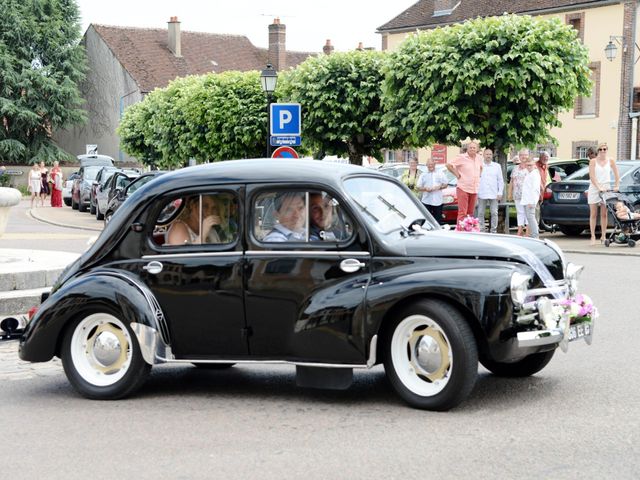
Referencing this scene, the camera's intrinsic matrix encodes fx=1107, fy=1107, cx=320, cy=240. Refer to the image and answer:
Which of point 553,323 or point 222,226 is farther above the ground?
point 222,226

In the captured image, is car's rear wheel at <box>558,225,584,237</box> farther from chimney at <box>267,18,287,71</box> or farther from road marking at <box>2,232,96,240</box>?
chimney at <box>267,18,287,71</box>

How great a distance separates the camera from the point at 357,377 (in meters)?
8.20

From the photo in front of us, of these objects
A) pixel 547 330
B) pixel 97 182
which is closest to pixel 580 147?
pixel 97 182

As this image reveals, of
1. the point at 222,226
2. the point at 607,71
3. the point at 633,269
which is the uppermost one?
the point at 607,71

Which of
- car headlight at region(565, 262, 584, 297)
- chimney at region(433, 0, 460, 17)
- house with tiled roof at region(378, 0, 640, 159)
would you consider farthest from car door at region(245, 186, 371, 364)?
chimney at region(433, 0, 460, 17)

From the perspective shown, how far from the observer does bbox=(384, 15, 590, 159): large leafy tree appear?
24531mm

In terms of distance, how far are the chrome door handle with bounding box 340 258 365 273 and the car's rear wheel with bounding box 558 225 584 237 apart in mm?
18145

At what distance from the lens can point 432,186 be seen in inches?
799

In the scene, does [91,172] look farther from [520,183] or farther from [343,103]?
[520,183]

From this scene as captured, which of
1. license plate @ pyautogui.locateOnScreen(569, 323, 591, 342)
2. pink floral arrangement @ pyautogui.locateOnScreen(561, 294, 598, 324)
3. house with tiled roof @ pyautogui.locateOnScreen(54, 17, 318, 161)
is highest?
house with tiled roof @ pyautogui.locateOnScreen(54, 17, 318, 161)

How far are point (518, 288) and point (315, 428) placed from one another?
1528 mm

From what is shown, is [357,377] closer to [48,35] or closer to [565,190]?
[565,190]

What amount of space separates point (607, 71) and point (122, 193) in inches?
1135

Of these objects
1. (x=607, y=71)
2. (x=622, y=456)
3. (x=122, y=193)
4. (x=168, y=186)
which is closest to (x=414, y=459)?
(x=622, y=456)
